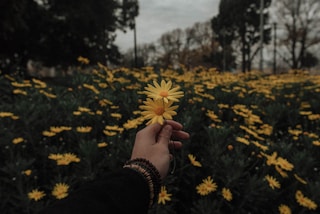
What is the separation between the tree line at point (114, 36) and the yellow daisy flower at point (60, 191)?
4.60 metres

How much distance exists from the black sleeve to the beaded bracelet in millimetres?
21

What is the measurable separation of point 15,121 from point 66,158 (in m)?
1.23

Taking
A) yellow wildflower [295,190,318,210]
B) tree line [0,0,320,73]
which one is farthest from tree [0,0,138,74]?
yellow wildflower [295,190,318,210]

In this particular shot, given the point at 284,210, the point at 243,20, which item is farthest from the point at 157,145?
the point at 243,20

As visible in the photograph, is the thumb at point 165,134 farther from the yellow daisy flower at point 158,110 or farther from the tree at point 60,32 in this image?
the tree at point 60,32

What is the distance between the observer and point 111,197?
99cm

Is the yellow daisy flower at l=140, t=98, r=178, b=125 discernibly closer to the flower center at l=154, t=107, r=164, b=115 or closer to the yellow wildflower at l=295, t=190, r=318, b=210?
the flower center at l=154, t=107, r=164, b=115

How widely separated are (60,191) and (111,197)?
5.42ft

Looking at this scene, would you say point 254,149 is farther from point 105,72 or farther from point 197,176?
point 105,72

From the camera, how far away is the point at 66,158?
2.72 m

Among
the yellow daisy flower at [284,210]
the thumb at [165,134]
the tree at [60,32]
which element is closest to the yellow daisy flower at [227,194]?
the yellow daisy flower at [284,210]

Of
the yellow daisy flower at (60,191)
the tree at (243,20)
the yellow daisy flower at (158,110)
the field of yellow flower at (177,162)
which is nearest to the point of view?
the yellow daisy flower at (158,110)

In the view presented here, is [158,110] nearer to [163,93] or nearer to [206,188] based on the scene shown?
[163,93]

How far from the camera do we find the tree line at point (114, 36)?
16608mm
